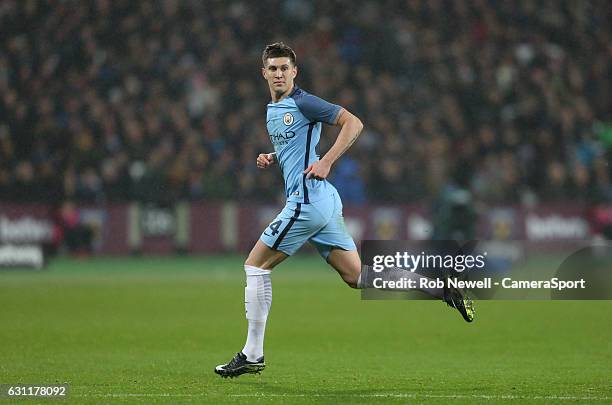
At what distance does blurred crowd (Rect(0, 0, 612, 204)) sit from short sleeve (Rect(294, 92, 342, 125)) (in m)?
12.9

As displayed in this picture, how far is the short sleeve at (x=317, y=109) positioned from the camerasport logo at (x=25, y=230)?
13.5 m

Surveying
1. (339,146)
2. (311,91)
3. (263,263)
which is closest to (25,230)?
(311,91)

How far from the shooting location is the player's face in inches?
311

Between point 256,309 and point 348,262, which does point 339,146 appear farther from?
point 256,309

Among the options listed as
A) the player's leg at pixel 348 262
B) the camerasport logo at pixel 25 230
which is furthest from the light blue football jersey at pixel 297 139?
the camerasport logo at pixel 25 230

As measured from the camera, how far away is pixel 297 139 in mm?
7945

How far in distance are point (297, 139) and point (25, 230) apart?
13.6m

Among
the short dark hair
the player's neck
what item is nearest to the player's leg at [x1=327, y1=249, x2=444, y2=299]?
the player's neck

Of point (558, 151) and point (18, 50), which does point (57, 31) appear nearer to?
point (18, 50)

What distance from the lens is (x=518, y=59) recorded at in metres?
25.4

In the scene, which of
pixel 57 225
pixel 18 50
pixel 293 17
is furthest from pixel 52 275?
pixel 293 17

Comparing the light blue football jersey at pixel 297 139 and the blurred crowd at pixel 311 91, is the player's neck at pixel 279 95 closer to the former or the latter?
the light blue football jersey at pixel 297 139

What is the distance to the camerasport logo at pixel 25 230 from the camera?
20422 millimetres

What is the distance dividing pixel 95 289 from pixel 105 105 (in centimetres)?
748
